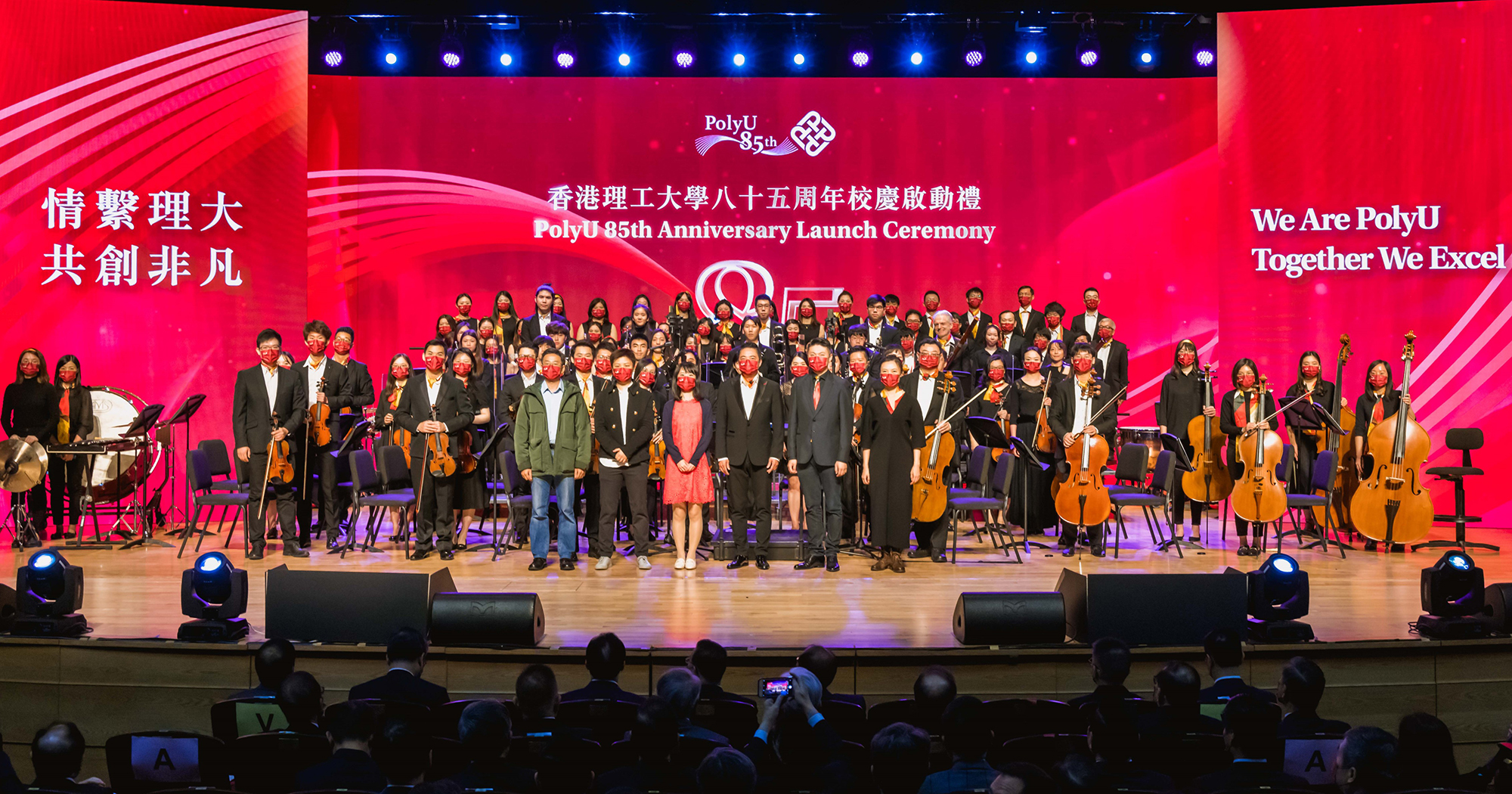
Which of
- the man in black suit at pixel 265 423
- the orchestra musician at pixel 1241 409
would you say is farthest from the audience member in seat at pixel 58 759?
the orchestra musician at pixel 1241 409

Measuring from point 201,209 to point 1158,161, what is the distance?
31.9ft

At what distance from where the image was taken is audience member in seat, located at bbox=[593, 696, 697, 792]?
3.11 metres

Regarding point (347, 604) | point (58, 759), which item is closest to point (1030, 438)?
point (347, 604)

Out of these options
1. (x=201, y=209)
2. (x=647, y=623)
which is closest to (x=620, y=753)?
(x=647, y=623)

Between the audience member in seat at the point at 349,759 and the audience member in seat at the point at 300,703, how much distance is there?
0.46 metres

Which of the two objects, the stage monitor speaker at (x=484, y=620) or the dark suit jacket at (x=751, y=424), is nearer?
the stage monitor speaker at (x=484, y=620)

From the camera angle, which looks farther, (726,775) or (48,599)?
(48,599)

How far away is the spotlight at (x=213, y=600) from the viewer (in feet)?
16.9

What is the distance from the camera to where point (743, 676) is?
4.88m

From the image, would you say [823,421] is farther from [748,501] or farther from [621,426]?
[621,426]

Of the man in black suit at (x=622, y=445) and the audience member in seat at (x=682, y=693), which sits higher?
the man in black suit at (x=622, y=445)

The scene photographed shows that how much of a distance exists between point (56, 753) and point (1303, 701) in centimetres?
380

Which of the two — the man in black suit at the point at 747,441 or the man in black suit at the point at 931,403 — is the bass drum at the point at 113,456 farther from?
the man in black suit at the point at 931,403

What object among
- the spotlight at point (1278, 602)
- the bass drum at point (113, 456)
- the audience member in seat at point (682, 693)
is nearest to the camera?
the audience member in seat at point (682, 693)
